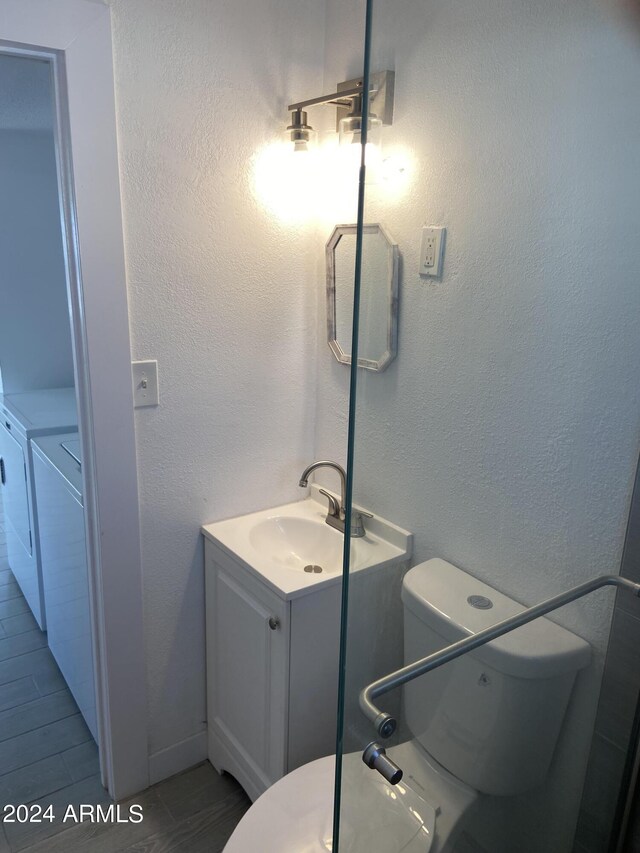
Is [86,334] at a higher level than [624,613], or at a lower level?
higher

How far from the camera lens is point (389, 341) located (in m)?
1.00

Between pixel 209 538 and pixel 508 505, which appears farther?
pixel 209 538

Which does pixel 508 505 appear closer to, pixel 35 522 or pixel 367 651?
pixel 367 651

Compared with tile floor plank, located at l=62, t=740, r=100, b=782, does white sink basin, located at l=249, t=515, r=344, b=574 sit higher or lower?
higher

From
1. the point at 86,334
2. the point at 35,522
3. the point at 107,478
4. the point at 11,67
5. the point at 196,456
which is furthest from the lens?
the point at 35,522

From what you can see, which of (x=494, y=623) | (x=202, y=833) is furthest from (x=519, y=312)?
(x=202, y=833)

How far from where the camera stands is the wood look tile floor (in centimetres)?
172

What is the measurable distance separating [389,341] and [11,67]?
187 centimetres

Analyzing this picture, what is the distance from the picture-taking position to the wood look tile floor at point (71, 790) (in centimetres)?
172

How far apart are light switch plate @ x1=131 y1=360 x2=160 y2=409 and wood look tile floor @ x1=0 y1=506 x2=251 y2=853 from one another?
117cm

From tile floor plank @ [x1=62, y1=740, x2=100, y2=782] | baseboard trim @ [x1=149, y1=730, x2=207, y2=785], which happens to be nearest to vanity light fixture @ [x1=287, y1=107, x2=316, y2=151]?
baseboard trim @ [x1=149, y1=730, x2=207, y2=785]

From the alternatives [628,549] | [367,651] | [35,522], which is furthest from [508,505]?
[35,522]

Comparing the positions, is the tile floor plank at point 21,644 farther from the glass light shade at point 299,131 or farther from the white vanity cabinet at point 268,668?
the glass light shade at point 299,131

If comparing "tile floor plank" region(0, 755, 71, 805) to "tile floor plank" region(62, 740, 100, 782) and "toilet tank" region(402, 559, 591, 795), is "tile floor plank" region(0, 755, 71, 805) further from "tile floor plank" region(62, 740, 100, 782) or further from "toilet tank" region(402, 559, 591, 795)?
"toilet tank" region(402, 559, 591, 795)
